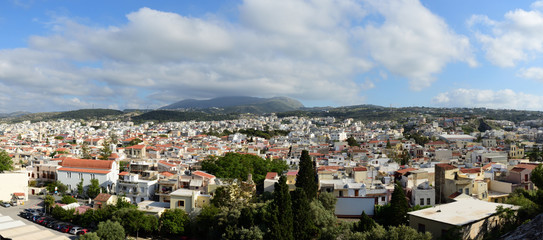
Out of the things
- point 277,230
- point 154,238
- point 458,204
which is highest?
point 458,204

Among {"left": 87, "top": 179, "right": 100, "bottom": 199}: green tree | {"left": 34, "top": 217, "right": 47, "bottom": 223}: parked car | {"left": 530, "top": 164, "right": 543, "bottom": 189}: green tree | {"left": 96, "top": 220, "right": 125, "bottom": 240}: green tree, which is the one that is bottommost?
{"left": 34, "top": 217, "right": 47, "bottom": 223}: parked car

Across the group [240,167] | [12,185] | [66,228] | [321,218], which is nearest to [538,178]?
[321,218]

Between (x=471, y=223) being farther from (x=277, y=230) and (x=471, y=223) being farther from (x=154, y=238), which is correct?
(x=154, y=238)

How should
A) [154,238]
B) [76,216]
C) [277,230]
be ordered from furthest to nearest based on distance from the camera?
[76,216] → [154,238] → [277,230]

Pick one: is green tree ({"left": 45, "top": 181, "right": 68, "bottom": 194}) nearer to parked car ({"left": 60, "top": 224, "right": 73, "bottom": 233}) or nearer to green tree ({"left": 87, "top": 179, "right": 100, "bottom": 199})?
green tree ({"left": 87, "top": 179, "right": 100, "bottom": 199})

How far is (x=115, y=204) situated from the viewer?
28.4m

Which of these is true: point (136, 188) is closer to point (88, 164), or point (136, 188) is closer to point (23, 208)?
point (88, 164)

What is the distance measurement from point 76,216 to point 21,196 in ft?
30.6

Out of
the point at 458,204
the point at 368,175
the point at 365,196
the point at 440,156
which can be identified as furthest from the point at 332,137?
the point at 458,204

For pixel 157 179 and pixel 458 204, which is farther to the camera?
pixel 157 179

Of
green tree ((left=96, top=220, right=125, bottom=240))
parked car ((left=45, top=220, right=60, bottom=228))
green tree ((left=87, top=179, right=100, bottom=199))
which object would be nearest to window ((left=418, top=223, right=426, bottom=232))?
green tree ((left=96, top=220, right=125, bottom=240))

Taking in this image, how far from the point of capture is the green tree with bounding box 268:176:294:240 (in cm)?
1973

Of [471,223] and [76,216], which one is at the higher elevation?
[471,223]

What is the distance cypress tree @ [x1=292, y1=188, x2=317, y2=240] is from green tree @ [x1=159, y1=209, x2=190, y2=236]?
8.23 metres
